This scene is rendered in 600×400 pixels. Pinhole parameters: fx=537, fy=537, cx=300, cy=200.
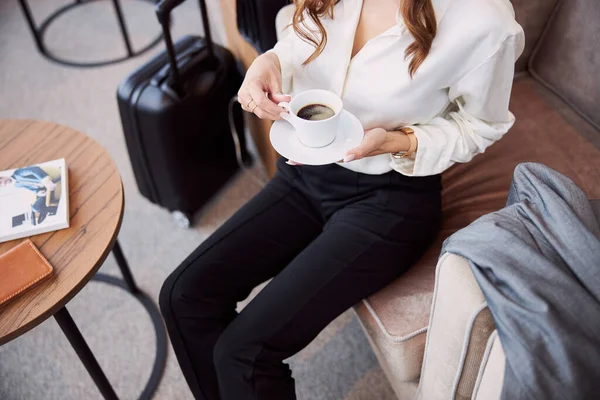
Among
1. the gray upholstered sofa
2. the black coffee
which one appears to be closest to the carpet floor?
the gray upholstered sofa

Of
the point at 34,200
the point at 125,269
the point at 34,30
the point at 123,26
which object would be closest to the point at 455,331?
the point at 34,200

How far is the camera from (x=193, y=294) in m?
1.07

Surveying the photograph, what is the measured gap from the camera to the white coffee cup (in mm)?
911

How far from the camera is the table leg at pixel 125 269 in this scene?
1.41m

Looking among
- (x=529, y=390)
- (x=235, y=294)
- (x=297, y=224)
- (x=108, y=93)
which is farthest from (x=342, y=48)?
(x=108, y=93)

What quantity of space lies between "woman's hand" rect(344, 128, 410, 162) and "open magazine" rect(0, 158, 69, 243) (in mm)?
578

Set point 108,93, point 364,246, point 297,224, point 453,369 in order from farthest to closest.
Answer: point 108,93
point 297,224
point 364,246
point 453,369

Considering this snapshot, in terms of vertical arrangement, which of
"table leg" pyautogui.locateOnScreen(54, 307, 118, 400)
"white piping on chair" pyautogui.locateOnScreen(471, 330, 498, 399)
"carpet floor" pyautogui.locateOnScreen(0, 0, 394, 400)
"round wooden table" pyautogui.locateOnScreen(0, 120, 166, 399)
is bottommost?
"carpet floor" pyautogui.locateOnScreen(0, 0, 394, 400)

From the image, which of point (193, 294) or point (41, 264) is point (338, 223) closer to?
point (193, 294)

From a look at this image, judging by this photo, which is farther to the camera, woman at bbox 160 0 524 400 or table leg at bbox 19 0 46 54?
table leg at bbox 19 0 46 54

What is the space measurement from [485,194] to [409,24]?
484 mm

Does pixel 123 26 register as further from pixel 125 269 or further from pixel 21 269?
pixel 21 269

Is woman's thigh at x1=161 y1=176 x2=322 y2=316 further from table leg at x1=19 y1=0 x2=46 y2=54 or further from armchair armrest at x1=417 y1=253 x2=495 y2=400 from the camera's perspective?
table leg at x1=19 y1=0 x2=46 y2=54

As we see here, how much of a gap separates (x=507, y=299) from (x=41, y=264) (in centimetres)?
79
